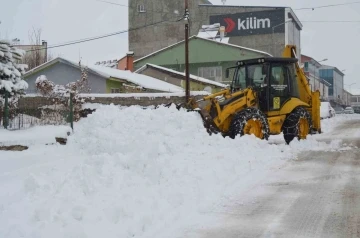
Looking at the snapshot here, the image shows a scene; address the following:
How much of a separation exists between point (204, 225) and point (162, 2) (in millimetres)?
58520

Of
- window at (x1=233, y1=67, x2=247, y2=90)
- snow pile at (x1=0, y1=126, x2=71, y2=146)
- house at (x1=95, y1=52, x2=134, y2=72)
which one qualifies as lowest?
snow pile at (x1=0, y1=126, x2=71, y2=146)

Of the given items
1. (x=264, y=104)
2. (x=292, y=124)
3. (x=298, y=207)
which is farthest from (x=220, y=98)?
(x=298, y=207)

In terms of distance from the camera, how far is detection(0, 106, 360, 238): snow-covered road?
543cm

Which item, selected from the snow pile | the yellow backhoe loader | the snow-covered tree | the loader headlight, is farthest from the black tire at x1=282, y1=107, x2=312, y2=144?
the snow-covered tree

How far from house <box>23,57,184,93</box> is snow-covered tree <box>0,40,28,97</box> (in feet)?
48.4

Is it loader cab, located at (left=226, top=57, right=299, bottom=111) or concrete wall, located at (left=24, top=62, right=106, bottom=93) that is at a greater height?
concrete wall, located at (left=24, top=62, right=106, bottom=93)

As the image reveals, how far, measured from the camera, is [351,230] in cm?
543

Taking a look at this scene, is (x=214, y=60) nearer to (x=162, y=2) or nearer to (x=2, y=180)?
(x=162, y=2)

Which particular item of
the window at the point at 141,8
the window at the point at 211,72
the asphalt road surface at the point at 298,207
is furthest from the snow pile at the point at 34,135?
→ the window at the point at 141,8

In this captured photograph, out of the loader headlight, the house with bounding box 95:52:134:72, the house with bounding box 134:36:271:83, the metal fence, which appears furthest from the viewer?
the house with bounding box 134:36:271:83

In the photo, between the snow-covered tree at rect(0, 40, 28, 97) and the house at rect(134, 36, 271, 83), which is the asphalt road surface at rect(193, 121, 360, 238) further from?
the house at rect(134, 36, 271, 83)

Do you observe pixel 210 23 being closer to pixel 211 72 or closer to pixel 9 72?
pixel 211 72

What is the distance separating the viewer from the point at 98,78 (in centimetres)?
3103

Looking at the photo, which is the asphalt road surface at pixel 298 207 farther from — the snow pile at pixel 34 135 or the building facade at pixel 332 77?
the building facade at pixel 332 77
